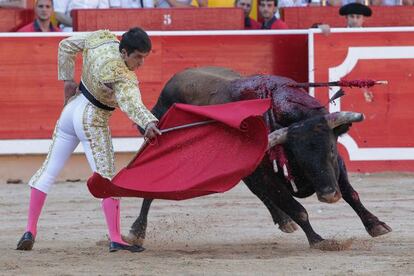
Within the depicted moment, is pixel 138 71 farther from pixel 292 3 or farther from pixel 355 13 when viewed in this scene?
pixel 355 13

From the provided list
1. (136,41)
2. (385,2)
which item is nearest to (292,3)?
(385,2)

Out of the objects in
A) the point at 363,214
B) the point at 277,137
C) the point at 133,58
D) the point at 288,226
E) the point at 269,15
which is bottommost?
the point at 288,226

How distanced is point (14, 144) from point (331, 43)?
106 inches

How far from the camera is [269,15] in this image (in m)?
9.98

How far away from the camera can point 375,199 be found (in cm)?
845

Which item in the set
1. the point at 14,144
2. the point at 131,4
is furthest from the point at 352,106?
the point at 14,144

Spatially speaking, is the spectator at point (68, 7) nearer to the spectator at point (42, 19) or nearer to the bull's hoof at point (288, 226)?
the spectator at point (42, 19)

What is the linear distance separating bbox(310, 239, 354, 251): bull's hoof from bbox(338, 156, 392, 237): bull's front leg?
9.3 inches

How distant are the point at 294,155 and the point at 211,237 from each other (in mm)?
971

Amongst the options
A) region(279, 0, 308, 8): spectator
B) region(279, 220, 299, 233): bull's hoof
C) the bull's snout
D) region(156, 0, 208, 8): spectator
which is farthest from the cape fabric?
region(279, 0, 308, 8): spectator

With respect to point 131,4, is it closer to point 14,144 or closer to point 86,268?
point 14,144

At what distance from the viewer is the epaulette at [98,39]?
6043mm

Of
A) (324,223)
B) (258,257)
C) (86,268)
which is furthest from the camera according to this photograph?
(324,223)

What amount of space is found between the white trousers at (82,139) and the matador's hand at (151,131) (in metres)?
0.33
